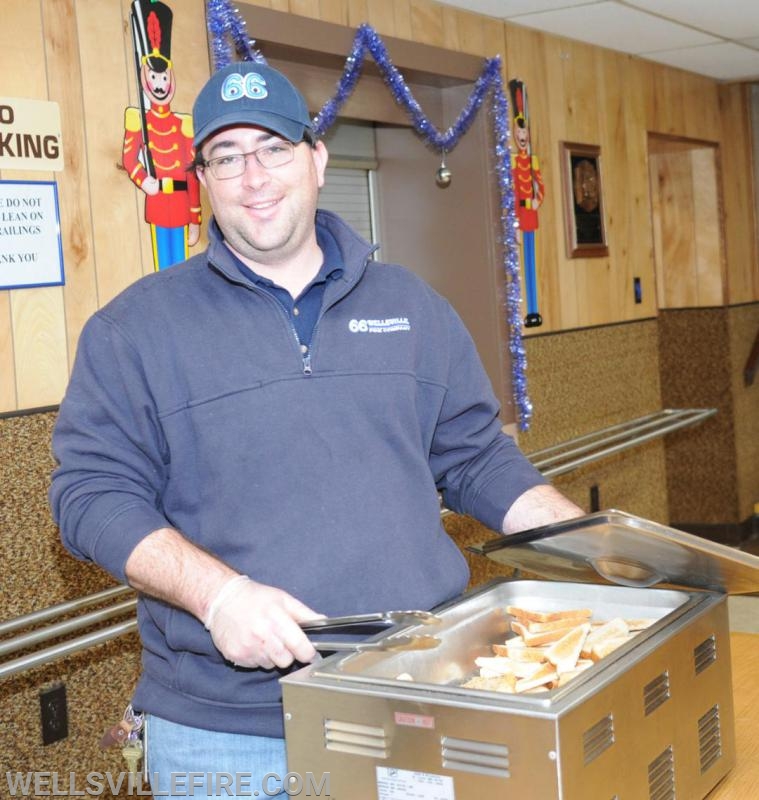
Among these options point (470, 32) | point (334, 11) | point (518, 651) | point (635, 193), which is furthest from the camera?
point (635, 193)

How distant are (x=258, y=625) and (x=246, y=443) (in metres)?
0.32

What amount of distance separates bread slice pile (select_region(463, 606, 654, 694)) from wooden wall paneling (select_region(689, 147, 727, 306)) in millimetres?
5117

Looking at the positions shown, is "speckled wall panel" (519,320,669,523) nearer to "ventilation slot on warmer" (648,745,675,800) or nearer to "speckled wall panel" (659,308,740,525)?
"speckled wall panel" (659,308,740,525)

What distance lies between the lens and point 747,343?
6.59 m

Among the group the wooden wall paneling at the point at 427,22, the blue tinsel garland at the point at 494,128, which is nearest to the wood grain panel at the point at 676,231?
the blue tinsel garland at the point at 494,128

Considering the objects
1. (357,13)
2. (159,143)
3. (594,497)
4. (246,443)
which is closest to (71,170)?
(159,143)

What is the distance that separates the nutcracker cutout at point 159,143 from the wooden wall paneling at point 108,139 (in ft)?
0.10

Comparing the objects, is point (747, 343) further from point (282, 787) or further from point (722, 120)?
point (282, 787)

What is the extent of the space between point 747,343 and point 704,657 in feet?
17.8

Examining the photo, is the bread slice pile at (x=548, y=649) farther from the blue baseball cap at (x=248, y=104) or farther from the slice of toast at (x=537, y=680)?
the blue baseball cap at (x=248, y=104)

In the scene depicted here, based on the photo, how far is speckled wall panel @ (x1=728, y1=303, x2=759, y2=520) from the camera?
6.38 m

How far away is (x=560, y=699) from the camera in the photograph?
115cm

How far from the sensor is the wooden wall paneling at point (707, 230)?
20.9 ft

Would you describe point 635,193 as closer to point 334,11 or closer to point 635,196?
point 635,196
